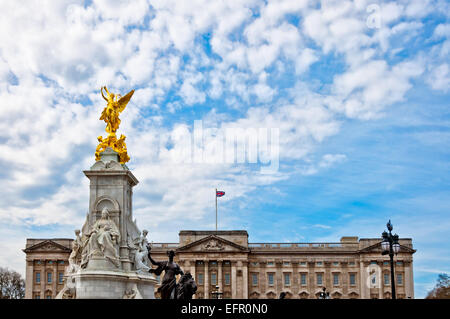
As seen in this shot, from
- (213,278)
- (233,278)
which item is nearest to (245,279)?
(233,278)

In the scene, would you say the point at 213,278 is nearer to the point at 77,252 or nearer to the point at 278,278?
the point at 278,278

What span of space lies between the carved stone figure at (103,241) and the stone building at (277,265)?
73018 millimetres

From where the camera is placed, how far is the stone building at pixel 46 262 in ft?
315

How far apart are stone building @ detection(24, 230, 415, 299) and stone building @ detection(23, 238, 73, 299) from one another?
17cm

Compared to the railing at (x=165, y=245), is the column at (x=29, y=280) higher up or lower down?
lower down

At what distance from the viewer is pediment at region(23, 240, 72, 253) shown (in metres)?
97.6

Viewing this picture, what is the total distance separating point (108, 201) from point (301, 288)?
7901 centimetres

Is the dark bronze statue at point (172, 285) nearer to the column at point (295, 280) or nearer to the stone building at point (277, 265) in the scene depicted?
the stone building at point (277, 265)

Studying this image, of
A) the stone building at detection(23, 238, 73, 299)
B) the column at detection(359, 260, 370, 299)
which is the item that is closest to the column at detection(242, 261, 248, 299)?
the column at detection(359, 260, 370, 299)

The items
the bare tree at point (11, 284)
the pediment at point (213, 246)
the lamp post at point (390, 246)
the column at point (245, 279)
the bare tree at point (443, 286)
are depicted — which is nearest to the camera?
the lamp post at point (390, 246)

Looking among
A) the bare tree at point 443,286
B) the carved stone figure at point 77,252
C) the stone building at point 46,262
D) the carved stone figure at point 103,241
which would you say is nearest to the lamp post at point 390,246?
the carved stone figure at point 103,241

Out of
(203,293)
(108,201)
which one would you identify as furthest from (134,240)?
(203,293)

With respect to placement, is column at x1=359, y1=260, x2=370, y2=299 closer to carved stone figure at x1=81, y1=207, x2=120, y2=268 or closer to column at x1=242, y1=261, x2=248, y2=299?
column at x1=242, y1=261, x2=248, y2=299

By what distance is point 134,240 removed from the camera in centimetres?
2731
